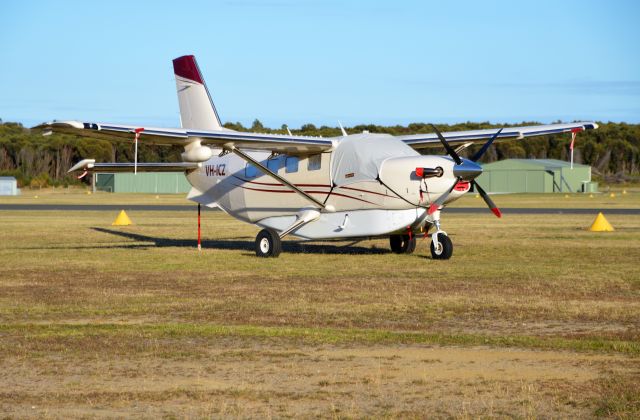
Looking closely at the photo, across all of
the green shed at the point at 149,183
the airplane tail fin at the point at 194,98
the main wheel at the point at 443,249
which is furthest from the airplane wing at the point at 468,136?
the green shed at the point at 149,183

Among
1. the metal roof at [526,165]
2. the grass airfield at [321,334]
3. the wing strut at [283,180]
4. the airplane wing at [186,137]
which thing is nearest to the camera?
the grass airfield at [321,334]

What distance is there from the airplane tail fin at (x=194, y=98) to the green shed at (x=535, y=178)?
77340 mm

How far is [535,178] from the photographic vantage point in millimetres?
105625

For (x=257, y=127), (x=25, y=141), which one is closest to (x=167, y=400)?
(x=257, y=127)

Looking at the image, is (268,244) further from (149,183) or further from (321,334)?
(149,183)

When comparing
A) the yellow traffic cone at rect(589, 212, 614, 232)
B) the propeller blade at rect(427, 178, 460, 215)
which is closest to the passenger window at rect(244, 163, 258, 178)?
the propeller blade at rect(427, 178, 460, 215)

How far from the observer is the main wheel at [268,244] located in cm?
2634

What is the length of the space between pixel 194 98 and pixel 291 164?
4.97 m

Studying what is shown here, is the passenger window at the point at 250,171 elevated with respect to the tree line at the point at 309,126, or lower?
lower

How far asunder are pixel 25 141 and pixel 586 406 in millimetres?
148666

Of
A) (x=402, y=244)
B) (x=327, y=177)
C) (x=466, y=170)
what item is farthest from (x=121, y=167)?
(x=466, y=170)

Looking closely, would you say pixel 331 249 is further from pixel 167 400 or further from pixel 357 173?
pixel 167 400

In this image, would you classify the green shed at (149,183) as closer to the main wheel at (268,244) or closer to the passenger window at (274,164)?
the passenger window at (274,164)

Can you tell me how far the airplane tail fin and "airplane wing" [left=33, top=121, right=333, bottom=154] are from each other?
4.59 metres
